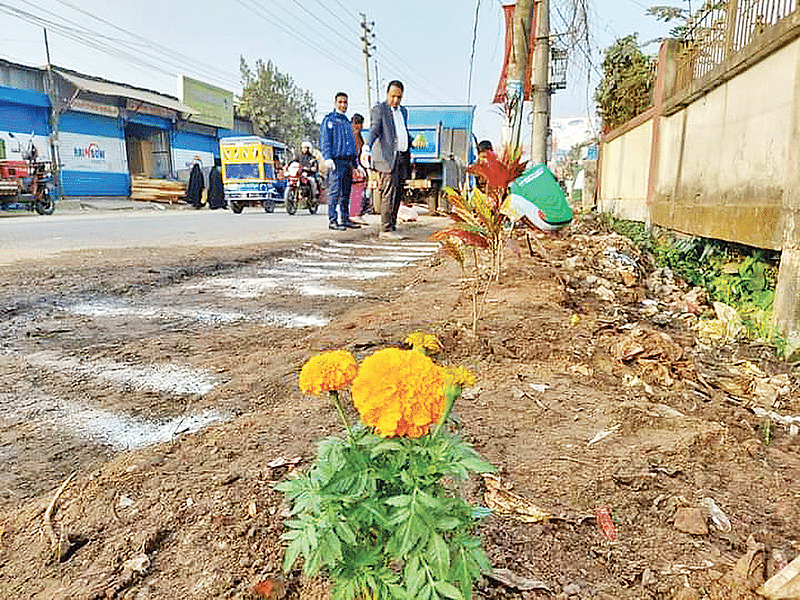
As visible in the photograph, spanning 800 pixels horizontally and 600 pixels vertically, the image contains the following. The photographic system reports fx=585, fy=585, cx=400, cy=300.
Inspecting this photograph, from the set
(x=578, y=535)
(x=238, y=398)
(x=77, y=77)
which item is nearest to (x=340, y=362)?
(x=578, y=535)

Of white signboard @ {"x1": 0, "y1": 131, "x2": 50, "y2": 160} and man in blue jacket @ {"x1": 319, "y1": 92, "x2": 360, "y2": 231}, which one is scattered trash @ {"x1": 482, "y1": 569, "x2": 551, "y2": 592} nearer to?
man in blue jacket @ {"x1": 319, "y1": 92, "x2": 360, "y2": 231}

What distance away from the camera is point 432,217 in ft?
49.4

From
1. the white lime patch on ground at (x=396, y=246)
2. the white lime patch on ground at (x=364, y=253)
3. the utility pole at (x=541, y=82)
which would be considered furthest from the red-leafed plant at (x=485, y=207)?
the utility pole at (x=541, y=82)

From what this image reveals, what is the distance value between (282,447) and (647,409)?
1.26 m

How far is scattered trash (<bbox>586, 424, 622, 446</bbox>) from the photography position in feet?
5.95

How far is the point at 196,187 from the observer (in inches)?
850

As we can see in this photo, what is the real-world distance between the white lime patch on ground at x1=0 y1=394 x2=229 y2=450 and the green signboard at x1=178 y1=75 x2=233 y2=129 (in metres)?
29.2

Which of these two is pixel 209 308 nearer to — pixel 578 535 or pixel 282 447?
pixel 282 447

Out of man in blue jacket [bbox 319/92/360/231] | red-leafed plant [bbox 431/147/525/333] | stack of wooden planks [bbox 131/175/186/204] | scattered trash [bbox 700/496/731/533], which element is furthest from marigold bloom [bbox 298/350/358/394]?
stack of wooden planks [bbox 131/175/186/204]

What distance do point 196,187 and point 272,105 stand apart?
22.5 metres

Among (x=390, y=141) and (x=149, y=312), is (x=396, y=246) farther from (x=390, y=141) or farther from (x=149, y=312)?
(x=149, y=312)

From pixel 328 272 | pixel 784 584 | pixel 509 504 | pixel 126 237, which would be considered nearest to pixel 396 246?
pixel 328 272

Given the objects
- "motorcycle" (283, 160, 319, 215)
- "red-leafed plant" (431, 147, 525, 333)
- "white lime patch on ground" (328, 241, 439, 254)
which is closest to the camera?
"red-leafed plant" (431, 147, 525, 333)

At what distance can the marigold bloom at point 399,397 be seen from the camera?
31.1 inches
